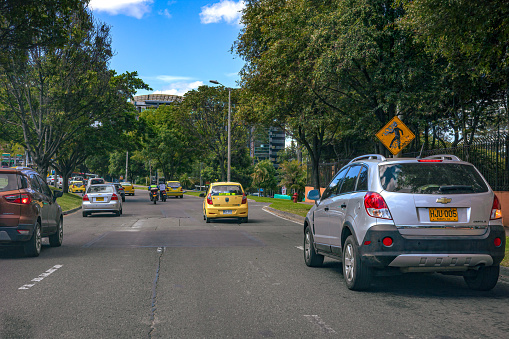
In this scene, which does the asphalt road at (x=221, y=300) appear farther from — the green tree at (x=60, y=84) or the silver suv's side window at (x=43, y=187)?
the green tree at (x=60, y=84)

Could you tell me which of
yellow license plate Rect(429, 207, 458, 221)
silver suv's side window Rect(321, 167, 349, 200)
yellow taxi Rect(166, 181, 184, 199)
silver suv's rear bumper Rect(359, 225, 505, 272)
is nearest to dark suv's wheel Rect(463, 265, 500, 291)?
silver suv's rear bumper Rect(359, 225, 505, 272)

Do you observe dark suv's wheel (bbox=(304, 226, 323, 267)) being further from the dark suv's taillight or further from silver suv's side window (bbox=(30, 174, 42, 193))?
silver suv's side window (bbox=(30, 174, 42, 193))

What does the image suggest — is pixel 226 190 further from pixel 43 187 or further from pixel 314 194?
pixel 314 194

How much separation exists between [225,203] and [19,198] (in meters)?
10.8

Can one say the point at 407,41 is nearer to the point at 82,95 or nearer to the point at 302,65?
the point at 302,65

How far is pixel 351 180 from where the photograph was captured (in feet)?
26.5

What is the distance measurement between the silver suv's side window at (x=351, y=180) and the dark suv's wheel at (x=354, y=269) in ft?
2.80

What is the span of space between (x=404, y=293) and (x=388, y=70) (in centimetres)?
1294

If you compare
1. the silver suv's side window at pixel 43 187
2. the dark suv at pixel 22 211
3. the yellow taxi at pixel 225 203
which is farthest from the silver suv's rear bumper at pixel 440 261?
the yellow taxi at pixel 225 203

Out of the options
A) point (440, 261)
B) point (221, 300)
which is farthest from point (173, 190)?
point (440, 261)

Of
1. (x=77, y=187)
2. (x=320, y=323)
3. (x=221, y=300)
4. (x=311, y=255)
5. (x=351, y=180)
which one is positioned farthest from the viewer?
(x=77, y=187)

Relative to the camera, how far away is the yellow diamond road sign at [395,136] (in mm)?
14805

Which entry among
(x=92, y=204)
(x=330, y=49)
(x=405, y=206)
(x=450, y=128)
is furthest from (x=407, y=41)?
(x=92, y=204)

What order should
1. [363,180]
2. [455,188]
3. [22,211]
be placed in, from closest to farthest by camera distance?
[455,188] → [363,180] → [22,211]
